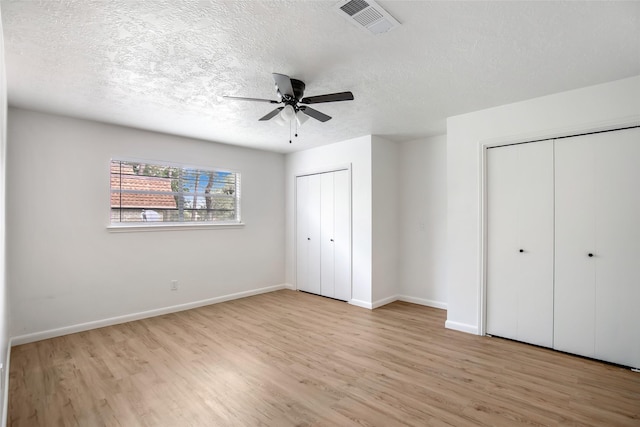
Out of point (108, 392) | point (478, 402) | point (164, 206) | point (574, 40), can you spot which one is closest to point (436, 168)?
point (574, 40)

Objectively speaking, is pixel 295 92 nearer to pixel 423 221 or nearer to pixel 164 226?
pixel 164 226

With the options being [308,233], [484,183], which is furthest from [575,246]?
[308,233]

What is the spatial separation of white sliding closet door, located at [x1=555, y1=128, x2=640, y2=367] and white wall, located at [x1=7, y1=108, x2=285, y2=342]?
4.28 metres

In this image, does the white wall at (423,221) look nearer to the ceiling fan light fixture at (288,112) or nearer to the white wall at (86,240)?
the ceiling fan light fixture at (288,112)

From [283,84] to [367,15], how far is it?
32.1 inches

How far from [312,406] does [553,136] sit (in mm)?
3215

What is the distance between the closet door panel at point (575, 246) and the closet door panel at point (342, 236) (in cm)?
254

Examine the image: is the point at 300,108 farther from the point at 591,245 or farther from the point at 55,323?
the point at 55,323

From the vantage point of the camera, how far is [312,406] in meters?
2.19

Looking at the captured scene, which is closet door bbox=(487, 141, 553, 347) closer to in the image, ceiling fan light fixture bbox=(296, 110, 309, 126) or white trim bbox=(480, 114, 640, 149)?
white trim bbox=(480, 114, 640, 149)

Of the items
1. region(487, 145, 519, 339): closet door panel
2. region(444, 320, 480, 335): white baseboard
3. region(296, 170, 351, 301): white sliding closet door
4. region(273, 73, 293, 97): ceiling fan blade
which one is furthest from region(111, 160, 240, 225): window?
region(487, 145, 519, 339): closet door panel

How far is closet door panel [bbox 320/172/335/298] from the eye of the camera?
5.04 meters

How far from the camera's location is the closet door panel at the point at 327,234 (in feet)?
16.5

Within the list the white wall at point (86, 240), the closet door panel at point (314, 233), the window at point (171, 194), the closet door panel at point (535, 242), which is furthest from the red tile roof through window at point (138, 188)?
the closet door panel at point (535, 242)
